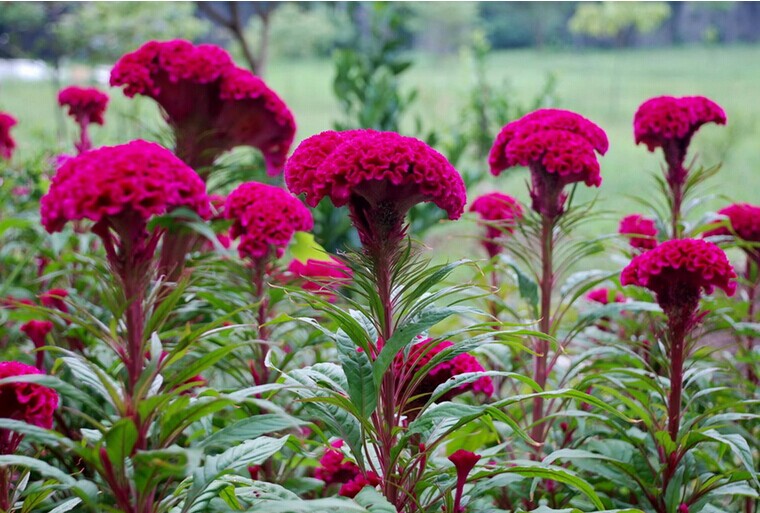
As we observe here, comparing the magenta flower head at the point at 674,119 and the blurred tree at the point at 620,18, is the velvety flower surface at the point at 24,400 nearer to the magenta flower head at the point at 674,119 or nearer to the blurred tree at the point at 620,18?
the magenta flower head at the point at 674,119

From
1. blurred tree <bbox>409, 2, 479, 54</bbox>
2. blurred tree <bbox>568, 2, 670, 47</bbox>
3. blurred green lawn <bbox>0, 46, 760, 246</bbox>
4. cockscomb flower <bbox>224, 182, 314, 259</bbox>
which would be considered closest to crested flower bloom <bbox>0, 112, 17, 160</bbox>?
cockscomb flower <bbox>224, 182, 314, 259</bbox>

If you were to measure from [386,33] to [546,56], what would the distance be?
3.46 meters

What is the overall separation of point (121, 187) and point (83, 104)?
4.40 ft

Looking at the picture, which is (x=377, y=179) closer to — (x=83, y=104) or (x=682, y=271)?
Answer: (x=682, y=271)

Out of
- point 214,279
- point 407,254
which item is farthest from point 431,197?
point 214,279

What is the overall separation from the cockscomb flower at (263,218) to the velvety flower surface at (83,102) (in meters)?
0.74

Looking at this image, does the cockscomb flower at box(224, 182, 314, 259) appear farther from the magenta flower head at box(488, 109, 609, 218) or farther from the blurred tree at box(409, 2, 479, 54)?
the blurred tree at box(409, 2, 479, 54)

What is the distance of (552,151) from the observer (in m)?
1.33

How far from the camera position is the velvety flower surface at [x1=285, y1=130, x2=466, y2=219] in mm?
957

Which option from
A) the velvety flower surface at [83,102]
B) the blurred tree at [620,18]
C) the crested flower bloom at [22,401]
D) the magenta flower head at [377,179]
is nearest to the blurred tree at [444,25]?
the blurred tree at [620,18]

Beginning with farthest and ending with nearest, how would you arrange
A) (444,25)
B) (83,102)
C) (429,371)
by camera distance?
1. (444,25)
2. (83,102)
3. (429,371)

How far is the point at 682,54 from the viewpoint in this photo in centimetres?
682

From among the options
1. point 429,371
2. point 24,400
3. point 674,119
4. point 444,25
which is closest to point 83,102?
point 24,400

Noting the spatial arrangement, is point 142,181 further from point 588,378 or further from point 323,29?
point 323,29
